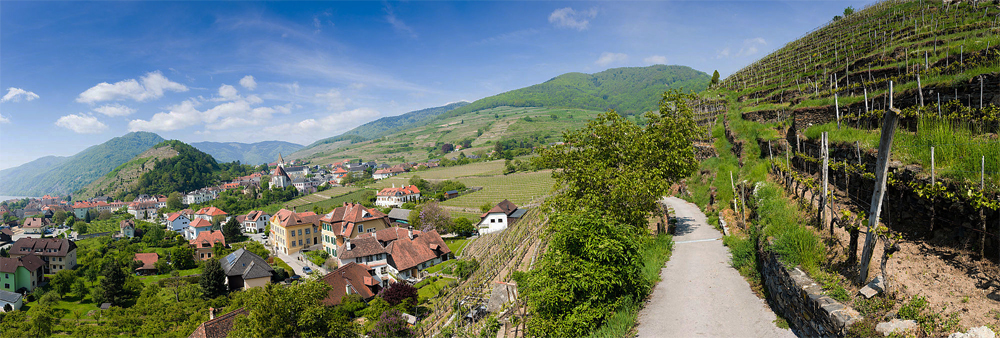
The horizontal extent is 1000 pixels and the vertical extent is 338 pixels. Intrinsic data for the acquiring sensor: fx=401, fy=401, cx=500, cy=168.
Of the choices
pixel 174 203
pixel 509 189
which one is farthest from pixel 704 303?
pixel 174 203

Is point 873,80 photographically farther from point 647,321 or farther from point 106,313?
point 106,313

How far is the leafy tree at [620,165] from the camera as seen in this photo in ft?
43.8

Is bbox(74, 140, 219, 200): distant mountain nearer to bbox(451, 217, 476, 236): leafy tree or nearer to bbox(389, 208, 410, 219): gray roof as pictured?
bbox(389, 208, 410, 219): gray roof

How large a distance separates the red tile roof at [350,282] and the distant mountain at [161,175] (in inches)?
6128

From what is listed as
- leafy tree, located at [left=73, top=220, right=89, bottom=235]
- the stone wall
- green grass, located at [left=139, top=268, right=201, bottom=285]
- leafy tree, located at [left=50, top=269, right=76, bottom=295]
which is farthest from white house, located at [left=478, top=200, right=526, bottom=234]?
leafy tree, located at [left=73, top=220, right=89, bottom=235]

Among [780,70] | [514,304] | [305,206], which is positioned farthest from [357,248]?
[305,206]

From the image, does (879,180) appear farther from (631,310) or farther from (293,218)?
(293,218)

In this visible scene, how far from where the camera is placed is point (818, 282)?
23.7 feet

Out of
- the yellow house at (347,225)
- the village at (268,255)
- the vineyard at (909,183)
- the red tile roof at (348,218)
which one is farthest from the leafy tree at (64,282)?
the vineyard at (909,183)

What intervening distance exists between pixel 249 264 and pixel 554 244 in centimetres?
4302

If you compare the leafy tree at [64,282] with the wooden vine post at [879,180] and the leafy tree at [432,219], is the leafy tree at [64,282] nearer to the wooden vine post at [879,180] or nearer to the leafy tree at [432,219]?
the leafy tree at [432,219]

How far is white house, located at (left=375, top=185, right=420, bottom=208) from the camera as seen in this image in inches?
3273

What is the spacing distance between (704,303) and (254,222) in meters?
92.5

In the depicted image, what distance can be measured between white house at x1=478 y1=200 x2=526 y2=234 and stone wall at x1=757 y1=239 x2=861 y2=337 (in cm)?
4265
